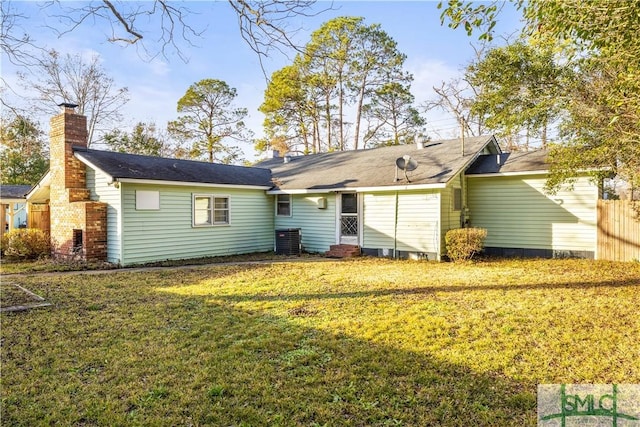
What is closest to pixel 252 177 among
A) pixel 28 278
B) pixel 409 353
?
pixel 28 278

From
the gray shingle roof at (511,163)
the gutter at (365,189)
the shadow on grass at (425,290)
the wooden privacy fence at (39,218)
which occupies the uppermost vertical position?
the gray shingle roof at (511,163)

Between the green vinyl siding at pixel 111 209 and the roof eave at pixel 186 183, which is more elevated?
the roof eave at pixel 186 183

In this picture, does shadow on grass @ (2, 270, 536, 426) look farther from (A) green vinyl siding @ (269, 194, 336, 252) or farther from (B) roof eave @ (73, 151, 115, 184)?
(A) green vinyl siding @ (269, 194, 336, 252)

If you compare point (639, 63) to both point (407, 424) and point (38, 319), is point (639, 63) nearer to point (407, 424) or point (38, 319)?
point (407, 424)

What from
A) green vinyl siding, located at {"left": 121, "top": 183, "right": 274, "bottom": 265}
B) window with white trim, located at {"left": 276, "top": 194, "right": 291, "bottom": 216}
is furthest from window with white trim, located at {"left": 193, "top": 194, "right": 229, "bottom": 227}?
window with white trim, located at {"left": 276, "top": 194, "right": 291, "bottom": 216}

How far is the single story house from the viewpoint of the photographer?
422 inches

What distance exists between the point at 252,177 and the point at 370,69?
12606mm

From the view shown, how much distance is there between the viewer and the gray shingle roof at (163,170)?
10.6m

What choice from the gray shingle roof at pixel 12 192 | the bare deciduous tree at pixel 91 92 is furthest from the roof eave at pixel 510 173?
the bare deciduous tree at pixel 91 92

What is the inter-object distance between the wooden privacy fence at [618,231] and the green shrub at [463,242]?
343cm

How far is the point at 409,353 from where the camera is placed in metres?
4.14

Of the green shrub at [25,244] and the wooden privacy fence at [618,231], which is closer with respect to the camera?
the wooden privacy fence at [618,231]

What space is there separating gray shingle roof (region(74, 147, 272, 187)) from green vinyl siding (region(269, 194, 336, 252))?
1.55 metres

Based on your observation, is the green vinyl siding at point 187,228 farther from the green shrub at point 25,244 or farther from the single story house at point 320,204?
the green shrub at point 25,244
